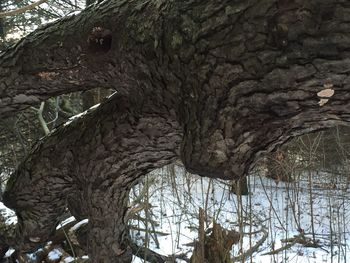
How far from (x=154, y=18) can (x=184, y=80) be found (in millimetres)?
268

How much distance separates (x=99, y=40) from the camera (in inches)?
68.5

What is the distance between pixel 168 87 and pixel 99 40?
0.48 metres

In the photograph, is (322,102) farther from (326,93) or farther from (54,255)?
(54,255)

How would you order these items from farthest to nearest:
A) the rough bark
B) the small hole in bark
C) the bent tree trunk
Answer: the rough bark → the small hole in bark → the bent tree trunk

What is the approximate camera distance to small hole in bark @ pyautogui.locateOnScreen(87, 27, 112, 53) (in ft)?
5.55

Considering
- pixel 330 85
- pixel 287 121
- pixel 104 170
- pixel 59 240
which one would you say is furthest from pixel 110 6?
pixel 59 240

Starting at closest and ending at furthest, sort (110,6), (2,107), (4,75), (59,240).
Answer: (110,6)
(4,75)
(2,107)
(59,240)

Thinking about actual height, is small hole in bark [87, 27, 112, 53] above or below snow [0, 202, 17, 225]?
A: above

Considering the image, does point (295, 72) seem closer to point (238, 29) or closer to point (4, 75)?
point (238, 29)

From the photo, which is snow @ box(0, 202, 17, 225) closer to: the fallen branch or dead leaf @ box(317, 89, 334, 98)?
the fallen branch

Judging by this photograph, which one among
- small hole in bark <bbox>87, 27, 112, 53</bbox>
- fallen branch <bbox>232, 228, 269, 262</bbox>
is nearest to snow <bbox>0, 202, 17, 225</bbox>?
fallen branch <bbox>232, 228, 269, 262</bbox>

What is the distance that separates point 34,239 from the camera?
280 cm

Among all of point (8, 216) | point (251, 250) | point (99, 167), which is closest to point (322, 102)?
point (99, 167)

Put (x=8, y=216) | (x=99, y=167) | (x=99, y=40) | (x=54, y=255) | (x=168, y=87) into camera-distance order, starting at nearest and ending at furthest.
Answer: (x=168, y=87) → (x=99, y=40) → (x=99, y=167) → (x=54, y=255) → (x=8, y=216)
